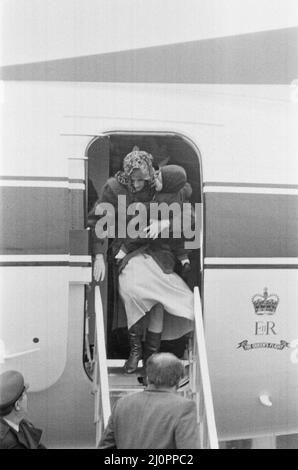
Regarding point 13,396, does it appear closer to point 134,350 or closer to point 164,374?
point 134,350

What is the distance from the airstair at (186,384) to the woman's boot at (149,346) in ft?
0.14

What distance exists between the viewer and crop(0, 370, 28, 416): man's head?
3.64m

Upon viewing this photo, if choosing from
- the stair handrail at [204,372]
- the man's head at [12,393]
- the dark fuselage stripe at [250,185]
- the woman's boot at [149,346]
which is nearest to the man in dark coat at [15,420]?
the man's head at [12,393]

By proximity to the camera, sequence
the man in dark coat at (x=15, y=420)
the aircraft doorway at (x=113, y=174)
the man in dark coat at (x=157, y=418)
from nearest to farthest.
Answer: the man in dark coat at (x=157, y=418)
the man in dark coat at (x=15, y=420)
the aircraft doorway at (x=113, y=174)

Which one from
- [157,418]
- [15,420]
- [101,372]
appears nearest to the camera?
[157,418]

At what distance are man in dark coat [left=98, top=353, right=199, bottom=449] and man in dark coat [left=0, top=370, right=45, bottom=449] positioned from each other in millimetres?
422

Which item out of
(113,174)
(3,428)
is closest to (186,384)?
(3,428)

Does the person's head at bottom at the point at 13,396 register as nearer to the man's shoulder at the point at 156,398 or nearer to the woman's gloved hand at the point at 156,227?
the man's shoulder at the point at 156,398

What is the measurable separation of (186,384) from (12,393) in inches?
32.0

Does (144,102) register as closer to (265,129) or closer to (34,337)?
(265,129)

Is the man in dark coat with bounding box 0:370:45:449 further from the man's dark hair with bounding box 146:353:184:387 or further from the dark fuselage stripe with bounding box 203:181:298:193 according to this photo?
the dark fuselage stripe with bounding box 203:181:298:193

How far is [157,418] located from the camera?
330cm

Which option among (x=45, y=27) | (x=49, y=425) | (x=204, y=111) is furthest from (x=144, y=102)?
(x=49, y=425)

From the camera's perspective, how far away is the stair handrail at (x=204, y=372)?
3.80 m
